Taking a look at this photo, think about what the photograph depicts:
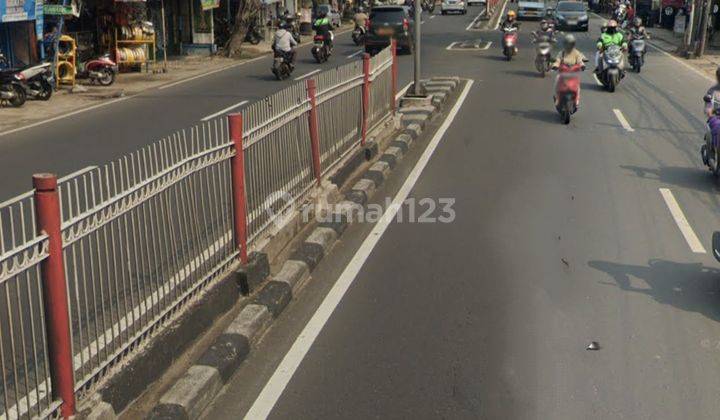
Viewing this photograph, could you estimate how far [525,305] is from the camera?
727 centimetres

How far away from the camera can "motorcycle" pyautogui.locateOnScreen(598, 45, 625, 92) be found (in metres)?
20.4

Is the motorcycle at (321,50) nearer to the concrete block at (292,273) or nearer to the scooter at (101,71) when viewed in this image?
the scooter at (101,71)

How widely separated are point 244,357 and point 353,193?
4659 mm

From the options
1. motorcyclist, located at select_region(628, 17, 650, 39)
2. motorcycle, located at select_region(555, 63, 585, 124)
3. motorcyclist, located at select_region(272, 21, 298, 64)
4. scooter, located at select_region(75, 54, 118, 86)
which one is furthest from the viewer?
motorcyclist, located at select_region(628, 17, 650, 39)

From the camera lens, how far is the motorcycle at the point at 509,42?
28.1 metres

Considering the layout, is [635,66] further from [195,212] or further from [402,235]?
[195,212]

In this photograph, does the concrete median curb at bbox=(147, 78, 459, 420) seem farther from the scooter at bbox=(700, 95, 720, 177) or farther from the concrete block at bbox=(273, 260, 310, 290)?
the scooter at bbox=(700, 95, 720, 177)

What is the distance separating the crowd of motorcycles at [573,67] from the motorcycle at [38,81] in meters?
11.0

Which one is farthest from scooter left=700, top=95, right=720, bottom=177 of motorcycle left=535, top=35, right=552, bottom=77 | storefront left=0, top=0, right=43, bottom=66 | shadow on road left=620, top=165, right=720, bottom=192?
storefront left=0, top=0, right=43, bottom=66

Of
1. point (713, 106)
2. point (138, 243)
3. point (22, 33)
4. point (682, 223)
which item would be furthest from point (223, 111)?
point (138, 243)

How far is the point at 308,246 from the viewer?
849 centimetres

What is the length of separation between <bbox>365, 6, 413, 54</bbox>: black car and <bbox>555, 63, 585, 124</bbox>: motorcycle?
1572 centimetres

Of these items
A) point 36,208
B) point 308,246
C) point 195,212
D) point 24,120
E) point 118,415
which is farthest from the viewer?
point 24,120

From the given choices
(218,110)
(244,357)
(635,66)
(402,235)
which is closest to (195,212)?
(244,357)
